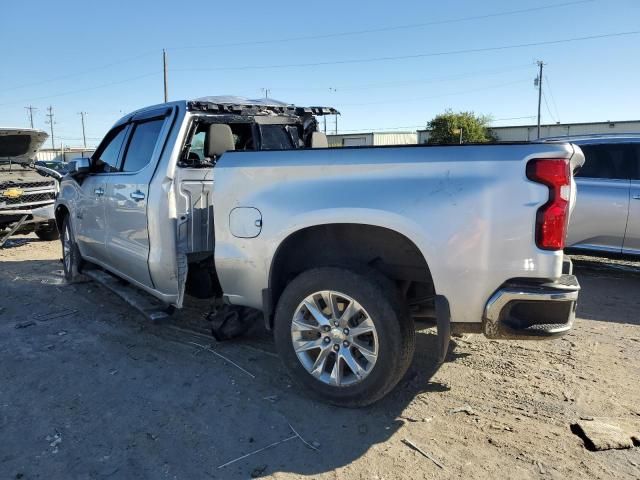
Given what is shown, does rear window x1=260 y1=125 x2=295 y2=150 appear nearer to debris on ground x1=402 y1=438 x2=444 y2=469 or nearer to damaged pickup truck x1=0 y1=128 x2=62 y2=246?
debris on ground x1=402 y1=438 x2=444 y2=469

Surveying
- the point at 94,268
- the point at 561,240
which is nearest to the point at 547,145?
the point at 561,240

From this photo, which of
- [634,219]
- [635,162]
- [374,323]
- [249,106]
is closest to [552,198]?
[374,323]

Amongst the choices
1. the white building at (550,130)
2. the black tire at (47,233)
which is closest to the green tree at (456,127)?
the white building at (550,130)

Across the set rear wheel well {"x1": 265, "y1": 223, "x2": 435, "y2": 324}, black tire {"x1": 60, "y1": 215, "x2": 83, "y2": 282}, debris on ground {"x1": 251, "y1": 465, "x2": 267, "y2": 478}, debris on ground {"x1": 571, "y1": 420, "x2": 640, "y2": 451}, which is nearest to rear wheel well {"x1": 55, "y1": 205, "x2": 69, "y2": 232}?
black tire {"x1": 60, "y1": 215, "x2": 83, "y2": 282}

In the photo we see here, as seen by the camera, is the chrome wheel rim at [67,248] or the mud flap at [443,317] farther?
the chrome wheel rim at [67,248]

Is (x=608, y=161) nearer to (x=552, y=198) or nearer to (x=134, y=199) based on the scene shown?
(x=552, y=198)

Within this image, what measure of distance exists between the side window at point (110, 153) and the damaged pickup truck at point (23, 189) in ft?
12.3

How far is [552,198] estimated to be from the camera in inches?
109

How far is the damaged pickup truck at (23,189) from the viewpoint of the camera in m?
9.51

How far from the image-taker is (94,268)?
6305 mm

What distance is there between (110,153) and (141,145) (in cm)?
89

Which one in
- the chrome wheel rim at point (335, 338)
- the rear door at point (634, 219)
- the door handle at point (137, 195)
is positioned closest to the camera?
the chrome wheel rim at point (335, 338)

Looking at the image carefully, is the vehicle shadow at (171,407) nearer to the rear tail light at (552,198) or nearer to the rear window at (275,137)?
the rear tail light at (552,198)

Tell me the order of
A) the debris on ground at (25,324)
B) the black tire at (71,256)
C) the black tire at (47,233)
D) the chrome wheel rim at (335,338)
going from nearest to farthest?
the chrome wheel rim at (335,338), the debris on ground at (25,324), the black tire at (71,256), the black tire at (47,233)
